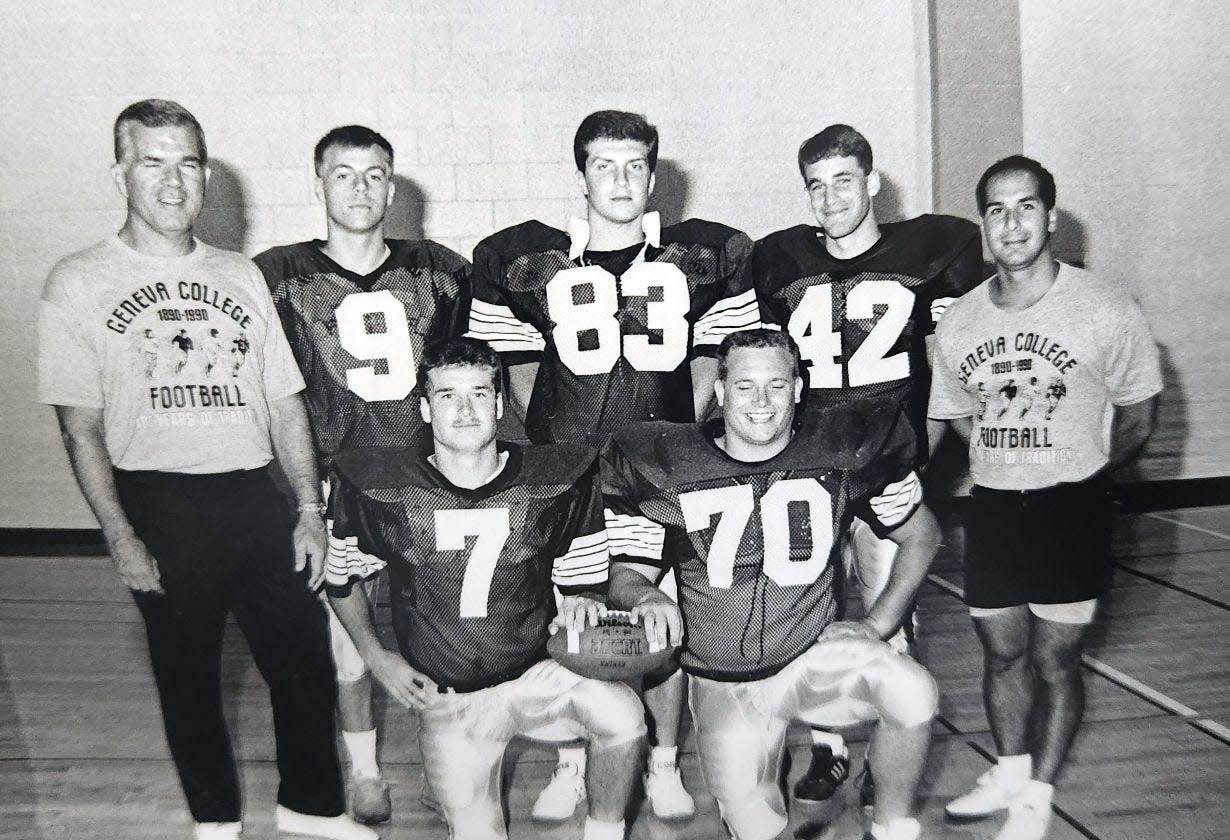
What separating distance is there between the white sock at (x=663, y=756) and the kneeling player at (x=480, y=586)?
0.78 feet

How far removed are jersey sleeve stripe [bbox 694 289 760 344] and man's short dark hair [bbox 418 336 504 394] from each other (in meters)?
0.47

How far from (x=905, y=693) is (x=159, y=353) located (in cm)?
157

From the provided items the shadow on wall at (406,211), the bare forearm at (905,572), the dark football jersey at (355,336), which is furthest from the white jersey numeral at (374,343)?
the bare forearm at (905,572)

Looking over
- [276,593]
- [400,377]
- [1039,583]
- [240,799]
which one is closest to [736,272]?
[400,377]

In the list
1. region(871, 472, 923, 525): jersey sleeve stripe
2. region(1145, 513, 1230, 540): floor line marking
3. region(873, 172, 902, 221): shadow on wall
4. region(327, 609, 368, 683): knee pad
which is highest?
region(873, 172, 902, 221): shadow on wall

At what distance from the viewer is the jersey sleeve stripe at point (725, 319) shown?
207cm

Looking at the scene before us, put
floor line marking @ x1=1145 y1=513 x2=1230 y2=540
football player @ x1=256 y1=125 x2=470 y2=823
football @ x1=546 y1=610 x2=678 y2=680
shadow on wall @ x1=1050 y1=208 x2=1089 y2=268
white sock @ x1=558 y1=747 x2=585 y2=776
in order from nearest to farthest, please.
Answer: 1. football @ x1=546 y1=610 x2=678 y2=680
2. football player @ x1=256 y1=125 x2=470 y2=823
3. white sock @ x1=558 y1=747 x2=585 y2=776
4. shadow on wall @ x1=1050 y1=208 x2=1089 y2=268
5. floor line marking @ x1=1145 y1=513 x2=1230 y2=540

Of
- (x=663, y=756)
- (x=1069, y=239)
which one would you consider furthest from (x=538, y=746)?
(x=1069, y=239)

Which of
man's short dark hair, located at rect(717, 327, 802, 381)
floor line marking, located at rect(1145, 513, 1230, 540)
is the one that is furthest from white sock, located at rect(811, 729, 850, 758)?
floor line marking, located at rect(1145, 513, 1230, 540)

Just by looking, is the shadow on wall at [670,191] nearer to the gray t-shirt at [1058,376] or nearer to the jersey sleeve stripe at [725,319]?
the jersey sleeve stripe at [725,319]

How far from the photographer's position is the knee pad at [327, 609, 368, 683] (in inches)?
79.1

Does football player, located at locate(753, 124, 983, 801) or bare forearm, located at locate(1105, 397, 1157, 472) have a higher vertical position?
football player, located at locate(753, 124, 983, 801)

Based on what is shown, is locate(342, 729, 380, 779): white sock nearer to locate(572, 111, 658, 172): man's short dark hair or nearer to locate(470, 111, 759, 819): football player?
locate(470, 111, 759, 819): football player

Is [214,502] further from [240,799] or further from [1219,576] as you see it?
[1219,576]
